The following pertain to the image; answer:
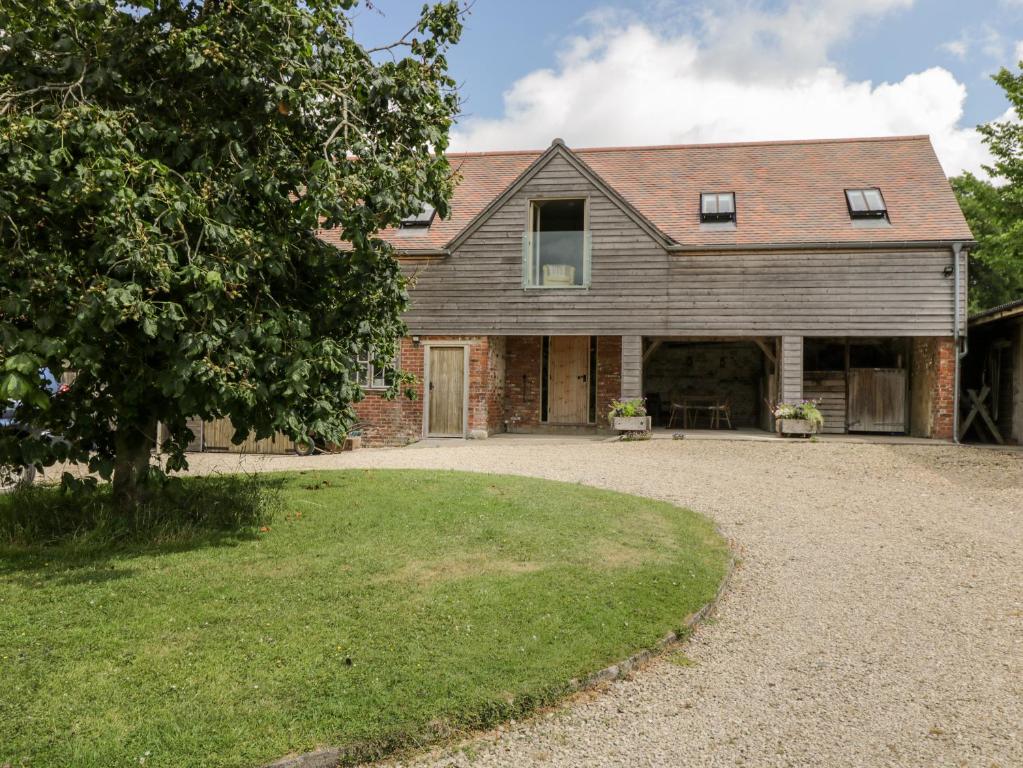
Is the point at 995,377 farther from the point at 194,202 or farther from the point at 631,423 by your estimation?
the point at 194,202

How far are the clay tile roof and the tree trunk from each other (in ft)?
34.6

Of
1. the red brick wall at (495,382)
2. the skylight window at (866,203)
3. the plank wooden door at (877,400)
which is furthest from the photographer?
the plank wooden door at (877,400)

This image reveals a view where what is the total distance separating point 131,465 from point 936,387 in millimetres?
15432

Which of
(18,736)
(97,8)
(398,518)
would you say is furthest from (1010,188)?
(18,736)

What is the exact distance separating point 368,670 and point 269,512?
3525mm

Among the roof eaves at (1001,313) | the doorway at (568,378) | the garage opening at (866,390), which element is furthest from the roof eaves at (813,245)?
the doorway at (568,378)

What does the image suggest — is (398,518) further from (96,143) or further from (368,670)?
(96,143)

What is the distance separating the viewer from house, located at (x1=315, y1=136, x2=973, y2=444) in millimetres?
15406

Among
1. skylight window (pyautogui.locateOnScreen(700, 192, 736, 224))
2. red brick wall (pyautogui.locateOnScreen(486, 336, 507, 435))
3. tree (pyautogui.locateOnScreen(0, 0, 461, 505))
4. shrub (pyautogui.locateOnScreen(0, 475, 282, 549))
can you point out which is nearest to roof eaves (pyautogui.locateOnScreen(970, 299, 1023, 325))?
skylight window (pyautogui.locateOnScreen(700, 192, 736, 224))

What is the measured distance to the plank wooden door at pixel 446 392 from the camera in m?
16.5

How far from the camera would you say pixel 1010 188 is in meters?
18.5

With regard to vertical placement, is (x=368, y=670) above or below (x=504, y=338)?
below

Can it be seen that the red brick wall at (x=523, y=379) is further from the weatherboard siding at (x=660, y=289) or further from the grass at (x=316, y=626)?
the grass at (x=316, y=626)

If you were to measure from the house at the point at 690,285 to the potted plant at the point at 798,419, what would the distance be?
1.30ft
